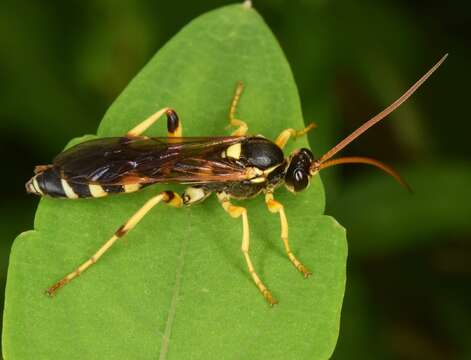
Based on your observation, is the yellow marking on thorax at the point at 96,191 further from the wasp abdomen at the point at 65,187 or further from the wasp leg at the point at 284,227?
the wasp leg at the point at 284,227

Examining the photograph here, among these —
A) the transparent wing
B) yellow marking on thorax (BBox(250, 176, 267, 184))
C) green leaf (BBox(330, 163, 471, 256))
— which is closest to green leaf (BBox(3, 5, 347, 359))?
the transparent wing

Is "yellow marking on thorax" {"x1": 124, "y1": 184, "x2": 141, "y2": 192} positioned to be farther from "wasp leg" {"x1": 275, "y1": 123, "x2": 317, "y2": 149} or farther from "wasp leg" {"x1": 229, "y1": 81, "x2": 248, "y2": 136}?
"wasp leg" {"x1": 275, "y1": 123, "x2": 317, "y2": 149}

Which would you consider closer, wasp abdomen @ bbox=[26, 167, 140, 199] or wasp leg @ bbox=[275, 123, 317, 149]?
wasp abdomen @ bbox=[26, 167, 140, 199]

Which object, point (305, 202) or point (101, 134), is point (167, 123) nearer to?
point (101, 134)

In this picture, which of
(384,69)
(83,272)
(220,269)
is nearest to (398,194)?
(384,69)

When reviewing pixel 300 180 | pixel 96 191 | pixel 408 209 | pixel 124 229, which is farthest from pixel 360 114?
pixel 124 229

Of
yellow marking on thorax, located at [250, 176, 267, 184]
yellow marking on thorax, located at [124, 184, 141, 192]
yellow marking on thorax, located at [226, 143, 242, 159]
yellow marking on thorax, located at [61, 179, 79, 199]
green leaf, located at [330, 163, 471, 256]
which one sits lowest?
green leaf, located at [330, 163, 471, 256]

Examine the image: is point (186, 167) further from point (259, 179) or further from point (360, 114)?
point (360, 114)
